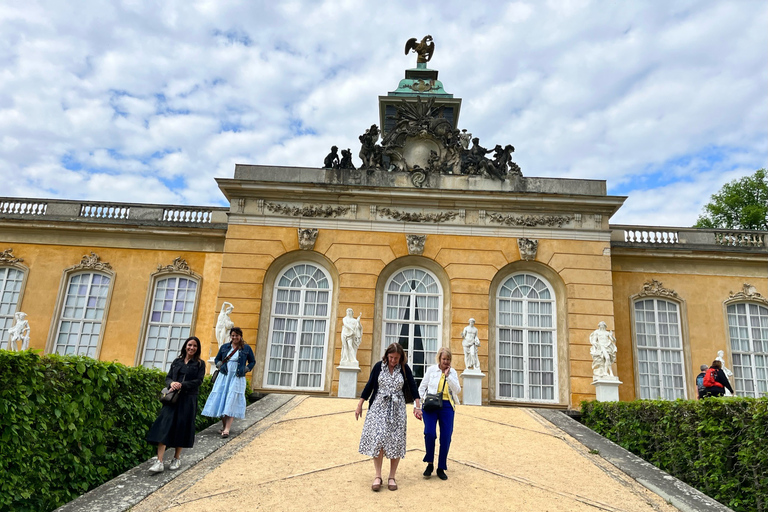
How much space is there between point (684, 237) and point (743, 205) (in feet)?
40.3

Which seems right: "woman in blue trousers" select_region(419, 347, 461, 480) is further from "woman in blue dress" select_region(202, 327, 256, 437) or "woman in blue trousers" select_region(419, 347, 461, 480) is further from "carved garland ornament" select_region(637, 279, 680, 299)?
"carved garland ornament" select_region(637, 279, 680, 299)

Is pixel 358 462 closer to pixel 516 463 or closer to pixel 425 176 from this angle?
pixel 516 463

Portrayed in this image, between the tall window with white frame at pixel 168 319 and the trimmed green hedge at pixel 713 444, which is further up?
the tall window with white frame at pixel 168 319

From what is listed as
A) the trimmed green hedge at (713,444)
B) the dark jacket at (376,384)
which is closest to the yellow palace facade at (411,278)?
the trimmed green hedge at (713,444)

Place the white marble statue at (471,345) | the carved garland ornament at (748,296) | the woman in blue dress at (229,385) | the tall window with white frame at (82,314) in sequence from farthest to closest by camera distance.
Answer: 1. the carved garland ornament at (748,296)
2. the tall window with white frame at (82,314)
3. the white marble statue at (471,345)
4. the woman in blue dress at (229,385)

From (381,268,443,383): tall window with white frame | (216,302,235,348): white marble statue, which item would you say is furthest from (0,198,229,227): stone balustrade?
(381,268,443,383): tall window with white frame

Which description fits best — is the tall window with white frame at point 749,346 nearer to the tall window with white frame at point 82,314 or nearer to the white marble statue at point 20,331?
the tall window with white frame at point 82,314

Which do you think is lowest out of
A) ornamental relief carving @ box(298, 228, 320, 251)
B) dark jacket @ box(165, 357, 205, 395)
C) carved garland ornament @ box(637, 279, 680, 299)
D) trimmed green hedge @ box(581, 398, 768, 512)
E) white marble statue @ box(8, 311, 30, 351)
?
trimmed green hedge @ box(581, 398, 768, 512)

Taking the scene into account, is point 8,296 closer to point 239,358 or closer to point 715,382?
point 239,358

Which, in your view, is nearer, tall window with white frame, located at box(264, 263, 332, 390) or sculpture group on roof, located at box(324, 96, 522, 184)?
tall window with white frame, located at box(264, 263, 332, 390)

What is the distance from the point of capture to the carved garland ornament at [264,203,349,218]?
16.5m

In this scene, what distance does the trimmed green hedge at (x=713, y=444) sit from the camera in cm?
663

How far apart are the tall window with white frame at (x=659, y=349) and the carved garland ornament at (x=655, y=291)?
0.64ft

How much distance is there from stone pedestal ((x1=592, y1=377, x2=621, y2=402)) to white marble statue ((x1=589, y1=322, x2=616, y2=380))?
102 millimetres
